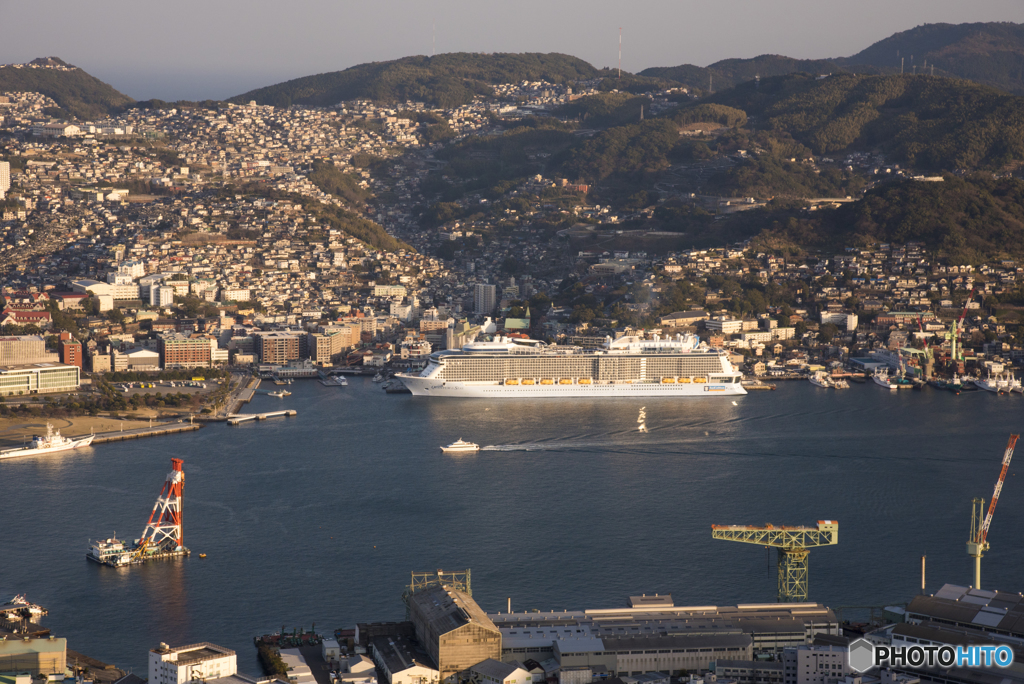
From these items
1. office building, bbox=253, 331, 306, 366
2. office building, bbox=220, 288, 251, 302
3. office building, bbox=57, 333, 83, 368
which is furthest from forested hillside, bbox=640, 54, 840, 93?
office building, bbox=57, 333, 83, 368

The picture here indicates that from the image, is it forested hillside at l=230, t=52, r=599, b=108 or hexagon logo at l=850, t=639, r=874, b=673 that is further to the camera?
forested hillside at l=230, t=52, r=599, b=108

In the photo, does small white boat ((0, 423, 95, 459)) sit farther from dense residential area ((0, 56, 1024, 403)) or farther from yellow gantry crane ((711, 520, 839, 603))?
yellow gantry crane ((711, 520, 839, 603))

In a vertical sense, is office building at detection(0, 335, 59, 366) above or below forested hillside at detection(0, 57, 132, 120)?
below

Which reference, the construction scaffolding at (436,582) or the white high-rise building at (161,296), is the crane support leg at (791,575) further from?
the white high-rise building at (161,296)

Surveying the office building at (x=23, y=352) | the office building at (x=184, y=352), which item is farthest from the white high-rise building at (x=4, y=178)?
the office building at (x=23, y=352)

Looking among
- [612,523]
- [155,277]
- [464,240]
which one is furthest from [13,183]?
[612,523]

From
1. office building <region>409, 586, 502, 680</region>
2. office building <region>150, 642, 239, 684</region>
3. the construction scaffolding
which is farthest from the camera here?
the construction scaffolding
